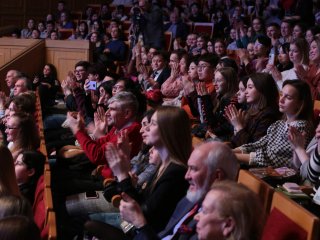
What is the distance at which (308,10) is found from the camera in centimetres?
776

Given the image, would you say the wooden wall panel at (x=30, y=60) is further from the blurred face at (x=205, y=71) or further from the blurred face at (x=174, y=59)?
the blurred face at (x=205, y=71)

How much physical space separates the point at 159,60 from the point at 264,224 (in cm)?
423

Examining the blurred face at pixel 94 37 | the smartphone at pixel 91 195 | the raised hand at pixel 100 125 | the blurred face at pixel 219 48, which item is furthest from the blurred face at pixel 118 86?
the blurred face at pixel 94 37

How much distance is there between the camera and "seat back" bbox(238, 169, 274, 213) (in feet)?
6.63

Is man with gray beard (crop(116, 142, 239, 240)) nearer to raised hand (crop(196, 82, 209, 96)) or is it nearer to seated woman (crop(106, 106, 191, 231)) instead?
seated woman (crop(106, 106, 191, 231))

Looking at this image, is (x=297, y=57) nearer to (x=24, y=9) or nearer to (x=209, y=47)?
(x=209, y=47)

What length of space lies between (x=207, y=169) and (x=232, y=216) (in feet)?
1.47

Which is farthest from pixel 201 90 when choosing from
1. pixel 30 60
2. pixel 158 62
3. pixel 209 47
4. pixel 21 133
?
pixel 30 60

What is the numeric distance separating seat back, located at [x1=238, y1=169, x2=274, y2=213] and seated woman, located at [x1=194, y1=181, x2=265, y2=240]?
387mm

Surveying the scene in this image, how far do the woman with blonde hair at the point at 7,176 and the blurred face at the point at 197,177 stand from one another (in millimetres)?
799

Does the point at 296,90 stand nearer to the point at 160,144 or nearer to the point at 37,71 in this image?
the point at 160,144

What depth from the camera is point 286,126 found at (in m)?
3.01

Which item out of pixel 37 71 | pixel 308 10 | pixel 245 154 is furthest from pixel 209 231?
pixel 308 10

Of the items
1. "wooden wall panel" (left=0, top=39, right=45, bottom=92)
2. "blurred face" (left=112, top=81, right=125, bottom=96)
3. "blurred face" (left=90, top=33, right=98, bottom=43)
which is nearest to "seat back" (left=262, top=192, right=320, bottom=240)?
"blurred face" (left=112, top=81, right=125, bottom=96)
